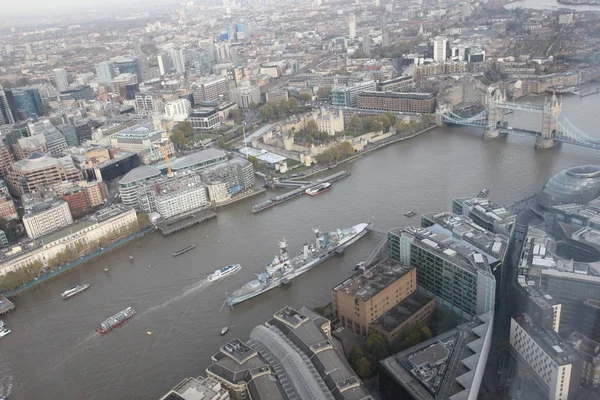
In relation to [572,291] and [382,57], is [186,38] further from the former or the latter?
[572,291]

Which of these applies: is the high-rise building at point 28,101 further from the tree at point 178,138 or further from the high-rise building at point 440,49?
Result: the high-rise building at point 440,49

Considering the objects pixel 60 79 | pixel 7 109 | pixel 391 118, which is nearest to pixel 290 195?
pixel 391 118

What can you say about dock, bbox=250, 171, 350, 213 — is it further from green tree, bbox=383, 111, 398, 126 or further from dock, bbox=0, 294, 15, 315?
dock, bbox=0, 294, 15, 315

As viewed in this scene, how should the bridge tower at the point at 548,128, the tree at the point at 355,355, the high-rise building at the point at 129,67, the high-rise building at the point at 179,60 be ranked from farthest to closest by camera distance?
the high-rise building at the point at 179,60 < the high-rise building at the point at 129,67 < the bridge tower at the point at 548,128 < the tree at the point at 355,355

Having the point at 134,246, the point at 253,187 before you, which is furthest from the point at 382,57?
the point at 134,246

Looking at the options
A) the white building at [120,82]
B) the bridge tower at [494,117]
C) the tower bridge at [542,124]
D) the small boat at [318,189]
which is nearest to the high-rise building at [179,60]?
the white building at [120,82]

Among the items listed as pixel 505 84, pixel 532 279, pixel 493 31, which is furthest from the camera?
pixel 493 31

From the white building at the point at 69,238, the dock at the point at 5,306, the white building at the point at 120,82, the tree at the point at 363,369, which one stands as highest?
the white building at the point at 120,82
